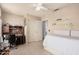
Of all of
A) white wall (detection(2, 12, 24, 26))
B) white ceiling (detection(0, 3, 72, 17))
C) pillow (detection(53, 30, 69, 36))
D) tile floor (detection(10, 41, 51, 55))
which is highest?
white ceiling (detection(0, 3, 72, 17))

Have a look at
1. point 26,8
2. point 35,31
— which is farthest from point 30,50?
point 26,8

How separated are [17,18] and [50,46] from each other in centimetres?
79

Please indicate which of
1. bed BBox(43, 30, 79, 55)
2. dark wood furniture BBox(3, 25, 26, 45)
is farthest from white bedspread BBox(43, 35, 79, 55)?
dark wood furniture BBox(3, 25, 26, 45)

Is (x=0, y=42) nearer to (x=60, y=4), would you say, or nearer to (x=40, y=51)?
(x=40, y=51)

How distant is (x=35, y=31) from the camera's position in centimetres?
175

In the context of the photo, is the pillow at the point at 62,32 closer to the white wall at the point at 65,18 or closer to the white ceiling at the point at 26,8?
the white wall at the point at 65,18

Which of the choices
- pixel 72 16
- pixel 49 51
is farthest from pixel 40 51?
pixel 72 16

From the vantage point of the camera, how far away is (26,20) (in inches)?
66.7

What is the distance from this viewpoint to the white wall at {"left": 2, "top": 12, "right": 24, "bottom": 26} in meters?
1.63

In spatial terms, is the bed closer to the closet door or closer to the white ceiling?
the closet door

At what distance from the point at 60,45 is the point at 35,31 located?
0.52 metres

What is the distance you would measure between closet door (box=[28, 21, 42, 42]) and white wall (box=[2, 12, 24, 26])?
0.18 m

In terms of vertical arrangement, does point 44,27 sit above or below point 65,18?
below

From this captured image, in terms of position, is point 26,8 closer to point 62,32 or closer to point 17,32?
point 17,32
